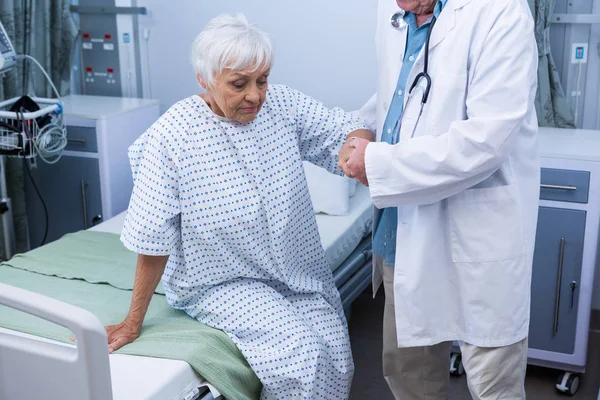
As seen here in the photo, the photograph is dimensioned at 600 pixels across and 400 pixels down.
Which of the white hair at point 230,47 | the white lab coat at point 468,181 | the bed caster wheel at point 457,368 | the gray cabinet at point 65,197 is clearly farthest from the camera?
the gray cabinet at point 65,197

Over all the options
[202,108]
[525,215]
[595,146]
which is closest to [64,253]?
[202,108]

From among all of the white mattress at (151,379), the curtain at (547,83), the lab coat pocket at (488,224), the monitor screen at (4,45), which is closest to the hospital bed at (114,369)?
the white mattress at (151,379)

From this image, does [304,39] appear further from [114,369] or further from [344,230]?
[114,369]

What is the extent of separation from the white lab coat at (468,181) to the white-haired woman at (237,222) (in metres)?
0.32

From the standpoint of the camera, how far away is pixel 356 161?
2.01m

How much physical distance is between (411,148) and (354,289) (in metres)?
1.21

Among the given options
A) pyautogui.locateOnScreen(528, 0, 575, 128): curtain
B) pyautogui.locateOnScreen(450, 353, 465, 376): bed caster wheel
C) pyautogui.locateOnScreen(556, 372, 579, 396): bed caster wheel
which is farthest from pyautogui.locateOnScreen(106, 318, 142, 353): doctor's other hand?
pyautogui.locateOnScreen(528, 0, 575, 128): curtain

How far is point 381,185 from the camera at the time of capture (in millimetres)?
1962

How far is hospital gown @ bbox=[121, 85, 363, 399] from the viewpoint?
2.11m

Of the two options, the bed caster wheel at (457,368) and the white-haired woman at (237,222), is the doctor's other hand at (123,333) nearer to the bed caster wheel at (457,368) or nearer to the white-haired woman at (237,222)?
the white-haired woman at (237,222)

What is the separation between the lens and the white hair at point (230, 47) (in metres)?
2.07

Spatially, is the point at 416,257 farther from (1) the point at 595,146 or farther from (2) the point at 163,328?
(1) the point at 595,146

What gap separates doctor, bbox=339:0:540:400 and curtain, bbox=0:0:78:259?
2134 mm

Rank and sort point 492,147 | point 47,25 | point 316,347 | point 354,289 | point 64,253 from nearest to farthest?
point 492,147
point 316,347
point 64,253
point 354,289
point 47,25
